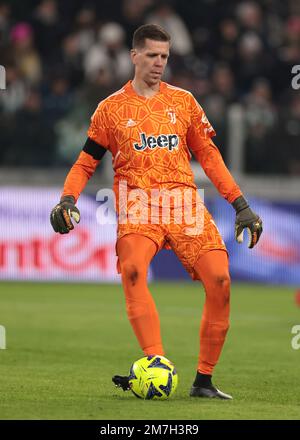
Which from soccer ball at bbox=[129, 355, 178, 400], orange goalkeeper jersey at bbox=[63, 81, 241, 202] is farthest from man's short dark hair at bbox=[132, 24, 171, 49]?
soccer ball at bbox=[129, 355, 178, 400]

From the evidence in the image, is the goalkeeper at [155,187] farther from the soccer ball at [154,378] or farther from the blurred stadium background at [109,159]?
the blurred stadium background at [109,159]

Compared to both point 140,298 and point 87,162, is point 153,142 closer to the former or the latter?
point 87,162

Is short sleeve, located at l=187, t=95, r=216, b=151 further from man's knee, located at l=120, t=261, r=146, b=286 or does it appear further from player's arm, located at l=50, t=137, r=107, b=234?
man's knee, located at l=120, t=261, r=146, b=286

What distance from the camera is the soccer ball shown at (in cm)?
792

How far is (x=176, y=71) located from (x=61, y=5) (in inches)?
124

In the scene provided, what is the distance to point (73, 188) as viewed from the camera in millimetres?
8398

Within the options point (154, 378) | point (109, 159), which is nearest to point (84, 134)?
point (109, 159)

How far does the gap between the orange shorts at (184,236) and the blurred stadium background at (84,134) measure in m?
9.85

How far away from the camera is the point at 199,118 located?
8.49 meters

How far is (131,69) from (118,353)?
910 cm

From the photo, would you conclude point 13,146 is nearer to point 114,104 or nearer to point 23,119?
point 23,119

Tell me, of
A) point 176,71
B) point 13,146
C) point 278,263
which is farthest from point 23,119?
point 278,263

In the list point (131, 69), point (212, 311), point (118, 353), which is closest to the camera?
point (212, 311)

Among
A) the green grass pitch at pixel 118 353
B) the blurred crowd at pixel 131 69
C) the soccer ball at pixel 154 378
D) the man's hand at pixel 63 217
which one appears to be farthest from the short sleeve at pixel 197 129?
the blurred crowd at pixel 131 69
